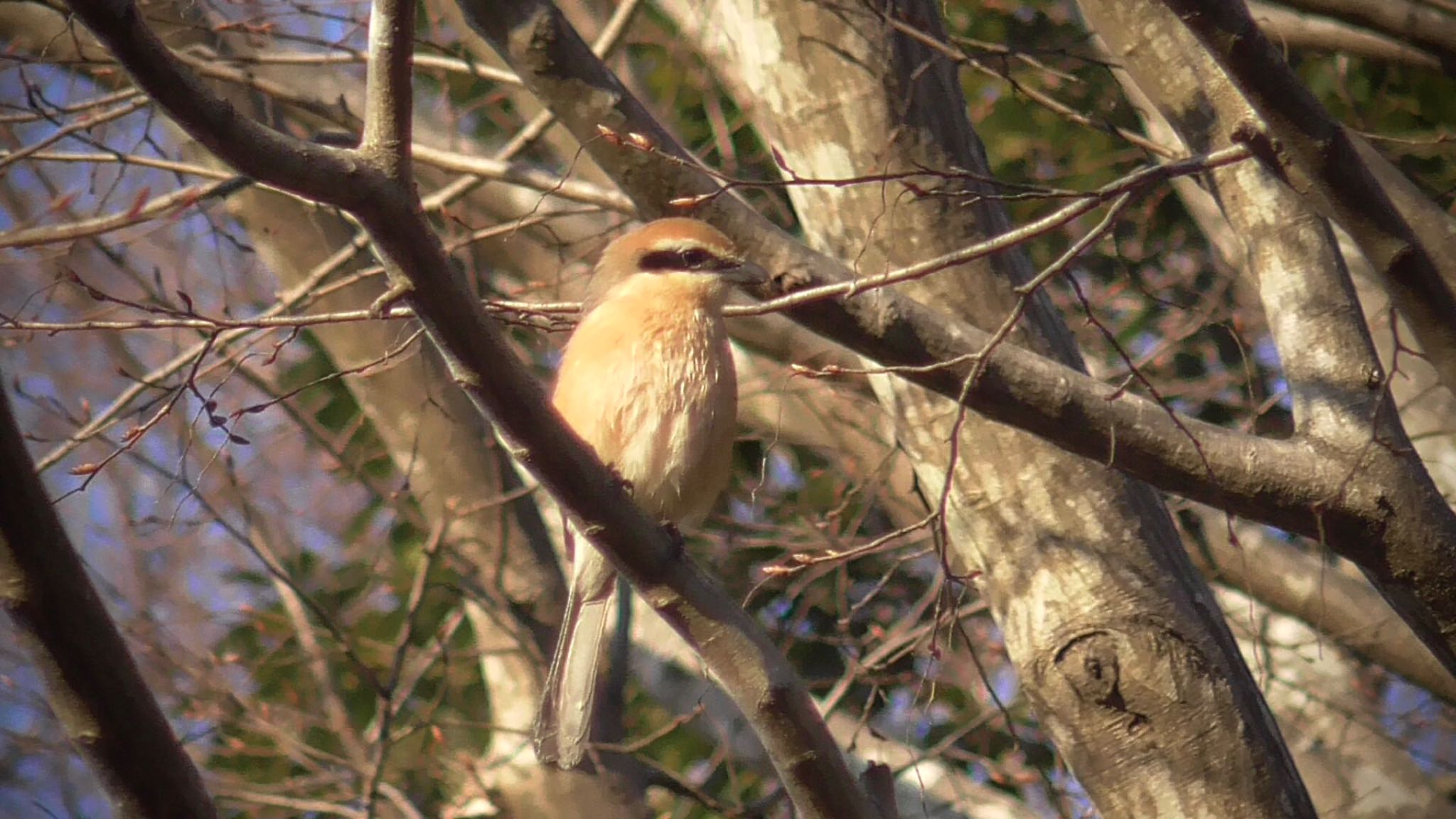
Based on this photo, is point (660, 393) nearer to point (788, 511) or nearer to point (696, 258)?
point (696, 258)

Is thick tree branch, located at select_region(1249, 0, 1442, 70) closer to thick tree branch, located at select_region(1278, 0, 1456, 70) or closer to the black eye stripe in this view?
thick tree branch, located at select_region(1278, 0, 1456, 70)

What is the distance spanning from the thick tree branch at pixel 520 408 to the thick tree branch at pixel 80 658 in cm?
46

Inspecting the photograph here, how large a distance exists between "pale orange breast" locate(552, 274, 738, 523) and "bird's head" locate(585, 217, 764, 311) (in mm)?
21

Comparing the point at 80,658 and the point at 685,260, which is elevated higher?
the point at 685,260

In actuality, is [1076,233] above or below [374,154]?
above

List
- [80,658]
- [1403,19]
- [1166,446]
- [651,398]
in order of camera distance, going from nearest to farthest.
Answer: [80,658]
[1166,446]
[651,398]
[1403,19]

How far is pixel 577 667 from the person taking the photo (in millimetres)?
3770

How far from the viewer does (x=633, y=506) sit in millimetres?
2510

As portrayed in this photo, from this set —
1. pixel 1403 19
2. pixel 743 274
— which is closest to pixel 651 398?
pixel 743 274

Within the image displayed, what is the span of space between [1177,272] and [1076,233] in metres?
0.48

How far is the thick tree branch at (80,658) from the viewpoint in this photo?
71.3 inches

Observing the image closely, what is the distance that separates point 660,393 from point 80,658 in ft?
6.37

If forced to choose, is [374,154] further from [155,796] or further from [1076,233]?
[1076,233]

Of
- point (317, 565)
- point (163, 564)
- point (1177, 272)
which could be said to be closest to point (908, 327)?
point (1177, 272)
